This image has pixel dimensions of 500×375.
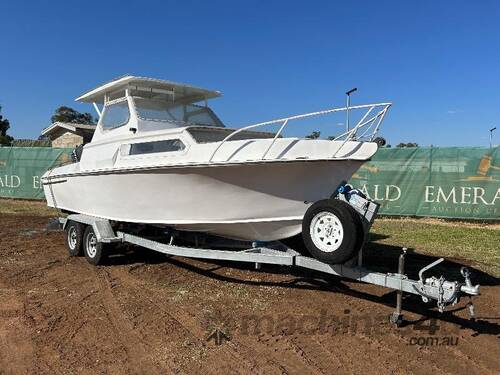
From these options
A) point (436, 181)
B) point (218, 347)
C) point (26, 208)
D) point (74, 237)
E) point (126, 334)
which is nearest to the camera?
point (218, 347)

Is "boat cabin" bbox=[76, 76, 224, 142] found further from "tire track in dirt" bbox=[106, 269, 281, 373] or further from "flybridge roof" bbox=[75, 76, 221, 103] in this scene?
"tire track in dirt" bbox=[106, 269, 281, 373]

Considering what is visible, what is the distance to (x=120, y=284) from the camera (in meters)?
6.10

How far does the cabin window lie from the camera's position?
19.0 feet

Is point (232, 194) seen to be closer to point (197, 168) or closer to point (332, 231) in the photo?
point (197, 168)

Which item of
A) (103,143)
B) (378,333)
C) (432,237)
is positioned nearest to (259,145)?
(378,333)

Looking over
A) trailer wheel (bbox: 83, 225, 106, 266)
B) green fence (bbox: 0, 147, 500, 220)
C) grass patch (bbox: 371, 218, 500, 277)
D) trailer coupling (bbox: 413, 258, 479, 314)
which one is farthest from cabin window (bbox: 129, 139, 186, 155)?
green fence (bbox: 0, 147, 500, 220)

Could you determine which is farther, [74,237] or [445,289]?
[74,237]

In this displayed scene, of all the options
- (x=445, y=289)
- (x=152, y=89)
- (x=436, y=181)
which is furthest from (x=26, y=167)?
(x=445, y=289)

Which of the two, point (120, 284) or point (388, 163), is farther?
point (388, 163)

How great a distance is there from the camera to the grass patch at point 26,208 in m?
13.5

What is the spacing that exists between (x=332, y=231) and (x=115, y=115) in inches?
173

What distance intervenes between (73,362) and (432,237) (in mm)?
7949

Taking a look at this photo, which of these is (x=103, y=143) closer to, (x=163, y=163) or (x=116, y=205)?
(x=116, y=205)

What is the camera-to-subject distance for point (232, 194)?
533cm
